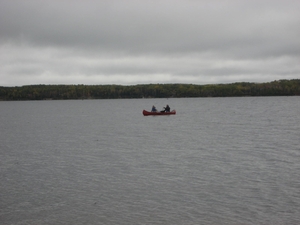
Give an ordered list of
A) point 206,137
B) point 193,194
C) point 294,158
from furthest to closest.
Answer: point 206,137 → point 294,158 → point 193,194

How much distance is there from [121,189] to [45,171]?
6.29 metres

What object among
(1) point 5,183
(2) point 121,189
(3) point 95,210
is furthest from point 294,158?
(1) point 5,183

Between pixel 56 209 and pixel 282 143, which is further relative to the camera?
pixel 282 143

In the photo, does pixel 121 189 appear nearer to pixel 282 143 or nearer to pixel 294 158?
pixel 294 158

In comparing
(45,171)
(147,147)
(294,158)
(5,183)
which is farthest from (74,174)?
(294,158)

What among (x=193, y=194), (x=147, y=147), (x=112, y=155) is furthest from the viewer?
(x=147, y=147)

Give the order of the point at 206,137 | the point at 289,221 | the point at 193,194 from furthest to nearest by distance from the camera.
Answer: the point at 206,137 → the point at 193,194 → the point at 289,221

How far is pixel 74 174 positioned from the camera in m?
21.6

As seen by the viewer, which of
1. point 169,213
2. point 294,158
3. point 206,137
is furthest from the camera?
point 206,137

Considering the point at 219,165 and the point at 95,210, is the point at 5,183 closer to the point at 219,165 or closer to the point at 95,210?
the point at 95,210

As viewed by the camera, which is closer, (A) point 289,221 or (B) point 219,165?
(A) point 289,221

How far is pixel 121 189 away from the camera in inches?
722

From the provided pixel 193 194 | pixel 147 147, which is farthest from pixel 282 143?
pixel 193 194

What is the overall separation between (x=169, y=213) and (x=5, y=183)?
30.6 feet
